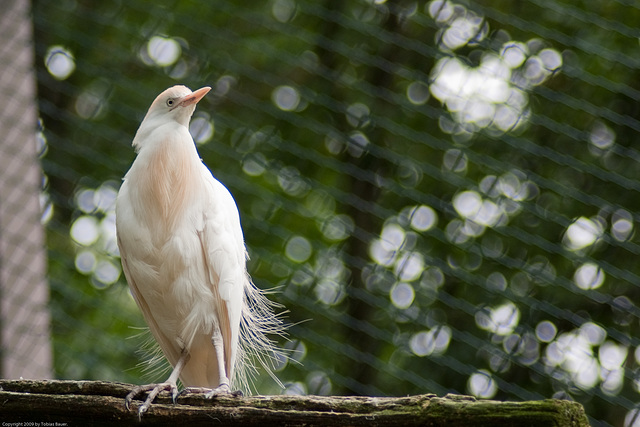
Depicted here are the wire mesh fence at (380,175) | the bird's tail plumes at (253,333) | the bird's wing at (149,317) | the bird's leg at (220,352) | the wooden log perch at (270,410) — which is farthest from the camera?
the wire mesh fence at (380,175)

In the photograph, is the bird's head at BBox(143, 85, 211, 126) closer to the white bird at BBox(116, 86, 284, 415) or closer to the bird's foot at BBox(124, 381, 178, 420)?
the white bird at BBox(116, 86, 284, 415)

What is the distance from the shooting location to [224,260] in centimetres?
157

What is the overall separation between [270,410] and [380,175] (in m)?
2.10

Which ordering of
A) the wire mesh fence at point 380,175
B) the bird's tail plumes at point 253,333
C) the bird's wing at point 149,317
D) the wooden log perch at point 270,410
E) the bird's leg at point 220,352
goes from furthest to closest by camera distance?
1. the wire mesh fence at point 380,175
2. the bird's tail plumes at point 253,333
3. the bird's wing at point 149,317
4. the bird's leg at point 220,352
5. the wooden log perch at point 270,410

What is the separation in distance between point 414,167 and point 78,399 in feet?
6.81

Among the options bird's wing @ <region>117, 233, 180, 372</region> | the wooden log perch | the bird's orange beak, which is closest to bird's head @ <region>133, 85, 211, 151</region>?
the bird's orange beak

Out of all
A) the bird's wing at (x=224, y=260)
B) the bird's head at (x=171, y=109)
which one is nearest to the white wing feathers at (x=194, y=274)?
the bird's wing at (x=224, y=260)

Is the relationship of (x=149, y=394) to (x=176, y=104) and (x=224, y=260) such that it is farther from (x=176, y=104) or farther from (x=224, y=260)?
(x=176, y=104)

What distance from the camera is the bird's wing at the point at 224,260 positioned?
1565 mm

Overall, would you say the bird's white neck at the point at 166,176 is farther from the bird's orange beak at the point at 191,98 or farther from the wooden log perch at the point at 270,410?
the wooden log perch at the point at 270,410

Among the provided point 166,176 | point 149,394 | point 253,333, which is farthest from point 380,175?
point 149,394

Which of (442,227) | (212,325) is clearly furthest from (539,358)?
(212,325)

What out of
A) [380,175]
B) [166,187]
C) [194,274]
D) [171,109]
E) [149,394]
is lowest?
[149,394]

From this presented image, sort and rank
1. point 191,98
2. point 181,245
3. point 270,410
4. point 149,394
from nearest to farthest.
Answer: point 270,410 < point 149,394 < point 181,245 < point 191,98
